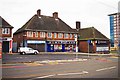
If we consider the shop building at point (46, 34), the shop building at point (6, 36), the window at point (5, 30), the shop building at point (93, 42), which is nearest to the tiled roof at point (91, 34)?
the shop building at point (93, 42)

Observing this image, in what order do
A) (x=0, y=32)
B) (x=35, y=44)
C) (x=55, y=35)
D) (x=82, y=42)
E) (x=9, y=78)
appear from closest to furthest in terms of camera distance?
(x=9, y=78)
(x=0, y=32)
(x=35, y=44)
(x=55, y=35)
(x=82, y=42)

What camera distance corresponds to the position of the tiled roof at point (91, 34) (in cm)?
5989

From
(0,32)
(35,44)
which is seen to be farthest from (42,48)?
(0,32)

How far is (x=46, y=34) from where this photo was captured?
187ft

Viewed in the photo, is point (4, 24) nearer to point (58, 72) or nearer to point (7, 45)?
point (7, 45)

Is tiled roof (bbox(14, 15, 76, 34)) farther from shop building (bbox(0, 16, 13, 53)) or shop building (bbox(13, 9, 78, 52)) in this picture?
shop building (bbox(0, 16, 13, 53))

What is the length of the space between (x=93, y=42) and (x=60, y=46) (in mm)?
8849

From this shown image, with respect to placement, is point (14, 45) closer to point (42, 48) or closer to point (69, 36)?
point (42, 48)

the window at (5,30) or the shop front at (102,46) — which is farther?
the shop front at (102,46)

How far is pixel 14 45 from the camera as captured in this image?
185ft

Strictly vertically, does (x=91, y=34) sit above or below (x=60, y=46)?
above

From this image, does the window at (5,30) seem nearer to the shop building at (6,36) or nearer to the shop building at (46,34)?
the shop building at (6,36)

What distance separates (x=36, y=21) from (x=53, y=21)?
566cm

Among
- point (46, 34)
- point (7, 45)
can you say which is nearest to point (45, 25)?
point (46, 34)
